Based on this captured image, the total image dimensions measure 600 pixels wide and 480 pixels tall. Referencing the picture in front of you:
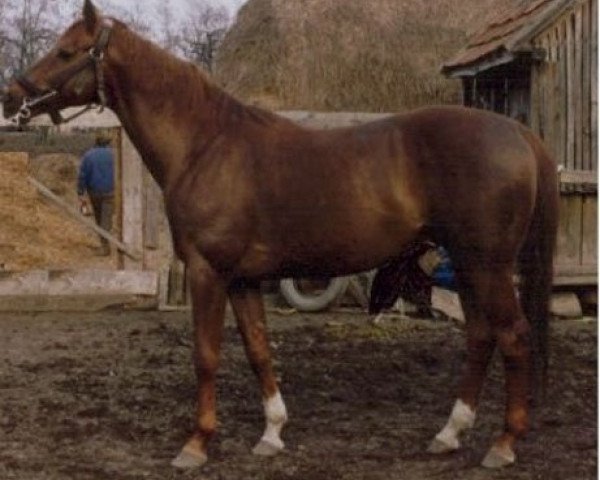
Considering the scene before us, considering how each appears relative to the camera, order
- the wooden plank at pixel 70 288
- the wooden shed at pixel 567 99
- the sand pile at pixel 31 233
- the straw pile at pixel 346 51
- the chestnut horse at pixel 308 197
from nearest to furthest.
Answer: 1. the chestnut horse at pixel 308 197
2. the wooden shed at pixel 567 99
3. the wooden plank at pixel 70 288
4. the sand pile at pixel 31 233
5. the straw pile at pixel 346 51

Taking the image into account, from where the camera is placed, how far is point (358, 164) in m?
5.02

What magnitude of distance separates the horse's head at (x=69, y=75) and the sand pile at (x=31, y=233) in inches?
280

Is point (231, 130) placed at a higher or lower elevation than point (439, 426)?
higher

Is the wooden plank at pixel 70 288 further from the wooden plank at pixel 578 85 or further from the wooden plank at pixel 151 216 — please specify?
the wooden plank at pixel 578 85

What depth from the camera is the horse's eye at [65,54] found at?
5133 mm

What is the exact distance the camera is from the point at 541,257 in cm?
511

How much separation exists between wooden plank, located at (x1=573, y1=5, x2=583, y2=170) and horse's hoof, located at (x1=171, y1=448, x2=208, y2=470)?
21.5 feet

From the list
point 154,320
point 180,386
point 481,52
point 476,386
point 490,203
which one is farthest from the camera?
point 481,52

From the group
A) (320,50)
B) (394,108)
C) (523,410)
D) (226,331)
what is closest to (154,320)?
(226,331)

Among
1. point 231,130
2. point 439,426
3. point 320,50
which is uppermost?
point 320,50

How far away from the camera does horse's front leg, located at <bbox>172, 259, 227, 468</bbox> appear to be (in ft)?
16.0

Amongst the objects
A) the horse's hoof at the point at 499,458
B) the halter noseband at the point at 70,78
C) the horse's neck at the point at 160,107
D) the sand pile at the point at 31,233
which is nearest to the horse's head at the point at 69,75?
the halter noseband at the point at 70,78

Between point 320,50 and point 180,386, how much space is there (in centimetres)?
1556

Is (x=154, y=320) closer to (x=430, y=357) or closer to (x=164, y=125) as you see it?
(x=430, y=357)
